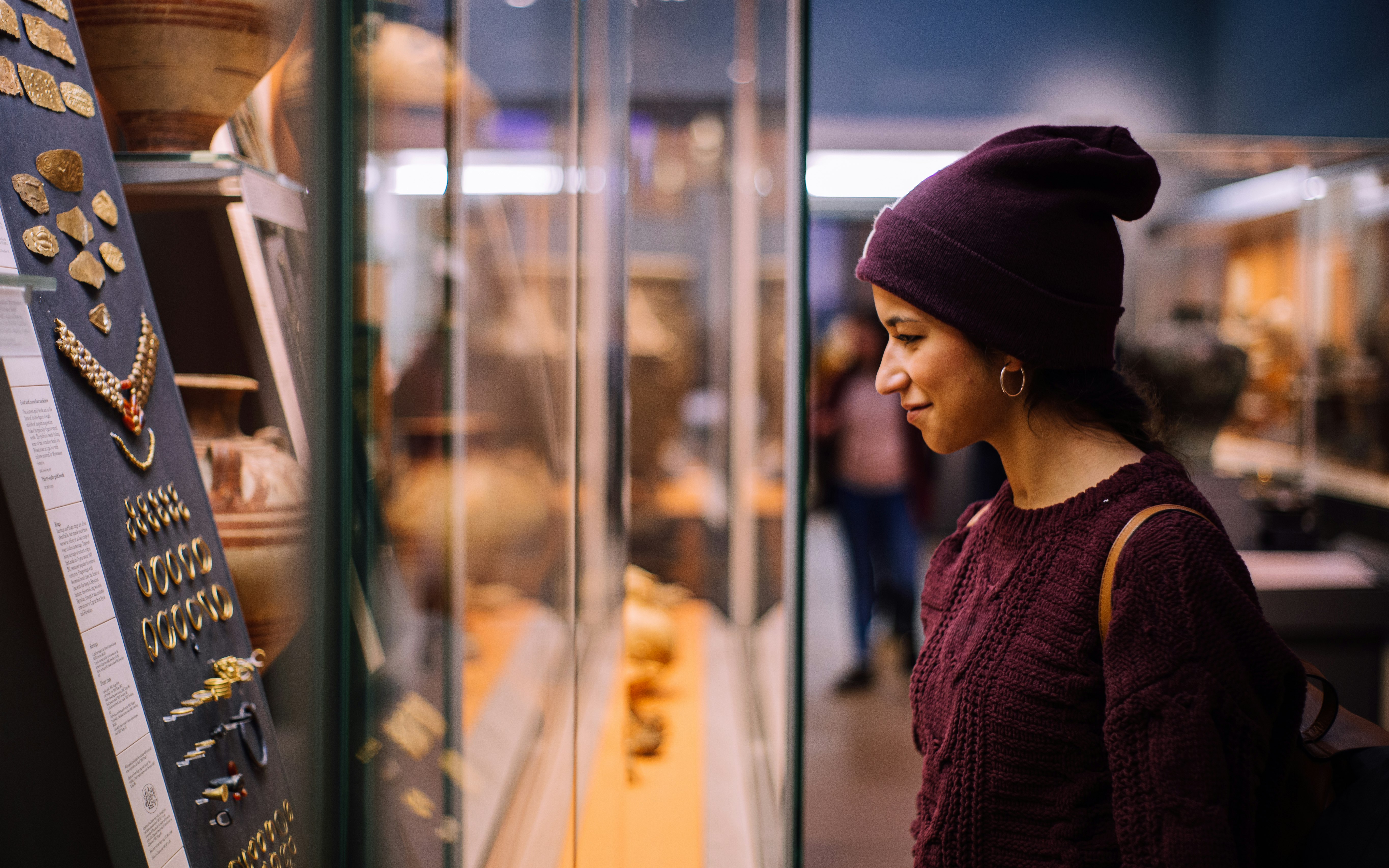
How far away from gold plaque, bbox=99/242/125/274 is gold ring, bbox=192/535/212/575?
1.14ft

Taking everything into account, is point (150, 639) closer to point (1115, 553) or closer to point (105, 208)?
point (105, 208)

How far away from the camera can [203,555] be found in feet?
3.87

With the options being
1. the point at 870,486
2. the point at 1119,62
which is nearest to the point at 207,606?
the point at 870,486

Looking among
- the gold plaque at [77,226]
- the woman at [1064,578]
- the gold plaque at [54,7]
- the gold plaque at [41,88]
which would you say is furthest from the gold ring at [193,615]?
the woman at [1064,578]

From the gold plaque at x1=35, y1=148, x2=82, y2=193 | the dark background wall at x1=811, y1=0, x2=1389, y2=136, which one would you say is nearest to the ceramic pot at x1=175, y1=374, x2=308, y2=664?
the gold plaque at x1=35, y1=148, x2=82, y2=193

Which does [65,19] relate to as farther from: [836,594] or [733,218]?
[836,594]

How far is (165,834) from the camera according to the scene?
1.00m

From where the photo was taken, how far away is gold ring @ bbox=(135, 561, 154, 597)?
1040 mm

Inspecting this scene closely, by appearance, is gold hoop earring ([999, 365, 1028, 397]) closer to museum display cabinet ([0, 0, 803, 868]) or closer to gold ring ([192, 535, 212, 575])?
museum display cabinet ([0, 0, 803, 868])

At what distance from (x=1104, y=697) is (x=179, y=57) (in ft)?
4.27

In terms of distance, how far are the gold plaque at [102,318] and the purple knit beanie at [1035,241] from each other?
907 millimetres

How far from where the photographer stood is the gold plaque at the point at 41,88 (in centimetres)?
98

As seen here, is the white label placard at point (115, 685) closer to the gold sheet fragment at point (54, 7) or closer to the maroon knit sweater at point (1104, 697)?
the gold sheet fragment at point (54, 7)

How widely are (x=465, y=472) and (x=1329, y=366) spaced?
328 cm
